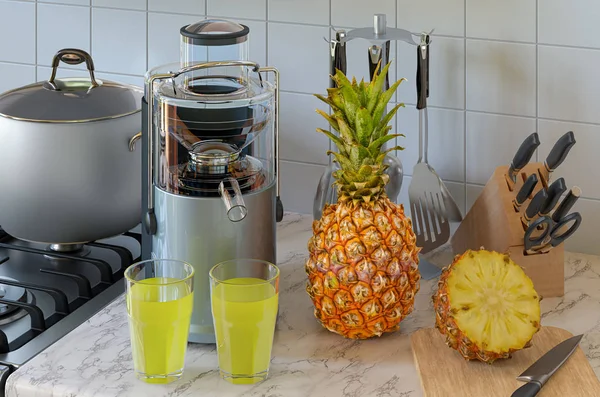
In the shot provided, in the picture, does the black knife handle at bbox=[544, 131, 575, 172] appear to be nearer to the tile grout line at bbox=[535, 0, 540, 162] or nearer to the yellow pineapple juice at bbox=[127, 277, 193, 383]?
the tile grout line at bbox=[535, 0, 540, 162]

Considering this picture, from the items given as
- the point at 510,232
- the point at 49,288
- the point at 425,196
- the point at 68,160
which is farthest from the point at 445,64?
the point at 49,288

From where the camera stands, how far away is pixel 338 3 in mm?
1679

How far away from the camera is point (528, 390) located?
3.67 feet

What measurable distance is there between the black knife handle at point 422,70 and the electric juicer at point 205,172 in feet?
1.07

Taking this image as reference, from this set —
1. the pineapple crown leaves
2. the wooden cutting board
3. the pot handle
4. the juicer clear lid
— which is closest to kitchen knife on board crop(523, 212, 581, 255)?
the wooden cutting board

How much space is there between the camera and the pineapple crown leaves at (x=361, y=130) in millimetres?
1219

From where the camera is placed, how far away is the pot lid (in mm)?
1445

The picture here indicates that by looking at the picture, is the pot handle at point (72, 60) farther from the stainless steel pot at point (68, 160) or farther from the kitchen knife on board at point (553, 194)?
the kitchen knife on board at point (553, 194)

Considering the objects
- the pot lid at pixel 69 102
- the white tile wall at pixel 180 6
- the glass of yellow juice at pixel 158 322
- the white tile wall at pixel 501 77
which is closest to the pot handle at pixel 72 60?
the pot lid at pixel 69 102

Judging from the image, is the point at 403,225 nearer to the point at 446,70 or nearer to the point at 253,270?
the point at 253,270

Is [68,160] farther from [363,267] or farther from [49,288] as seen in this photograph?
[363,267]

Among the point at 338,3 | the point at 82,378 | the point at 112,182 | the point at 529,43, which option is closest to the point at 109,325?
the point at 82,378

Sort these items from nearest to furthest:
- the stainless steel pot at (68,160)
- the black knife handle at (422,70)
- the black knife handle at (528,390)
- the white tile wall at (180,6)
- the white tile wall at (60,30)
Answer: the black knife handle at (528,390), the stainless steel pot at (68,160), the black knife handle at (422,70), the white tile wall at (180,6), the white tile wall at (60,30)

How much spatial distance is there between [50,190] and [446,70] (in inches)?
29.4
